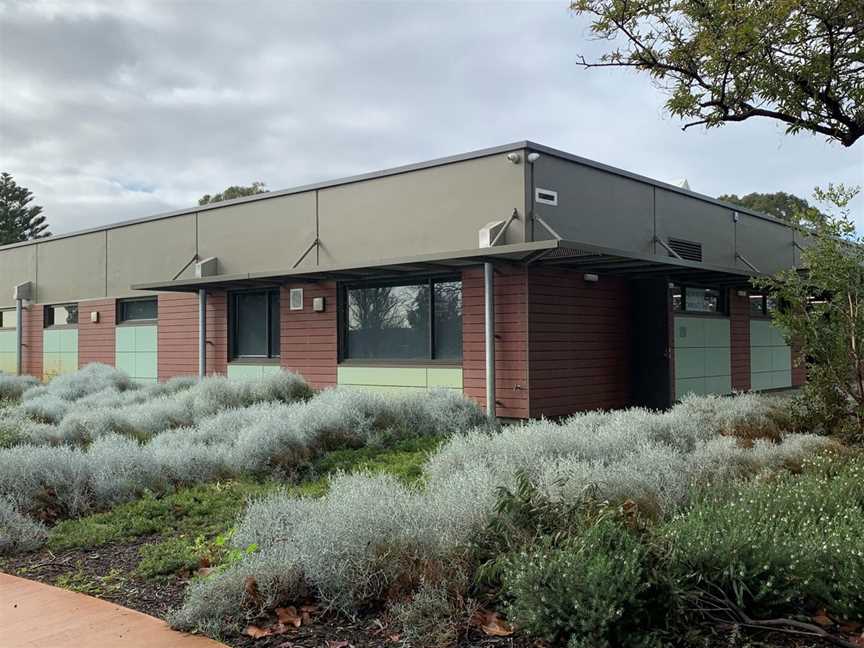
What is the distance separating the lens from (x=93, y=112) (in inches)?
544

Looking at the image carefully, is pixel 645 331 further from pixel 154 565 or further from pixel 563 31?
pixel 154 565

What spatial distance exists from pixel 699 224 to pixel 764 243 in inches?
140

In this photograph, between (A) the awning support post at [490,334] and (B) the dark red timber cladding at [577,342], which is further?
(B) the dark red timber cladding at [577,342]

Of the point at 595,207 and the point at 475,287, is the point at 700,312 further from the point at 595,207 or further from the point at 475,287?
the point at 475,287

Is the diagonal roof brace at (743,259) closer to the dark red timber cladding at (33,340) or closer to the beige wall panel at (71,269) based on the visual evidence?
the beige wall panel at (71,269)

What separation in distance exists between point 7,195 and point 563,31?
46.0 meters

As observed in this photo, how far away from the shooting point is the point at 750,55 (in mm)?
7355

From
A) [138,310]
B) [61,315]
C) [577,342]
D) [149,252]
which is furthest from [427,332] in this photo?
[61,315]

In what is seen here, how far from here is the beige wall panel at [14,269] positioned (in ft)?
65.5

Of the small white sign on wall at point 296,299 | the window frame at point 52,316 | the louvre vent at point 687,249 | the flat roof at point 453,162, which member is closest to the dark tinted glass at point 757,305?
the flat roof at point 453,162

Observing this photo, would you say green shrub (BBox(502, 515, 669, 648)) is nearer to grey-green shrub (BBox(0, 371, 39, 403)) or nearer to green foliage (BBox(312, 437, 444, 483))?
green foliage (BBox(312, 437, 444, 483))

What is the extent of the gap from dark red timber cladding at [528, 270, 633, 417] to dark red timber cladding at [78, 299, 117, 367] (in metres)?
11.4

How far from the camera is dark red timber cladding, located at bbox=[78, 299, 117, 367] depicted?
680 inches

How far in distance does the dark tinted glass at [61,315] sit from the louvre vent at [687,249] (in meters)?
14.6
